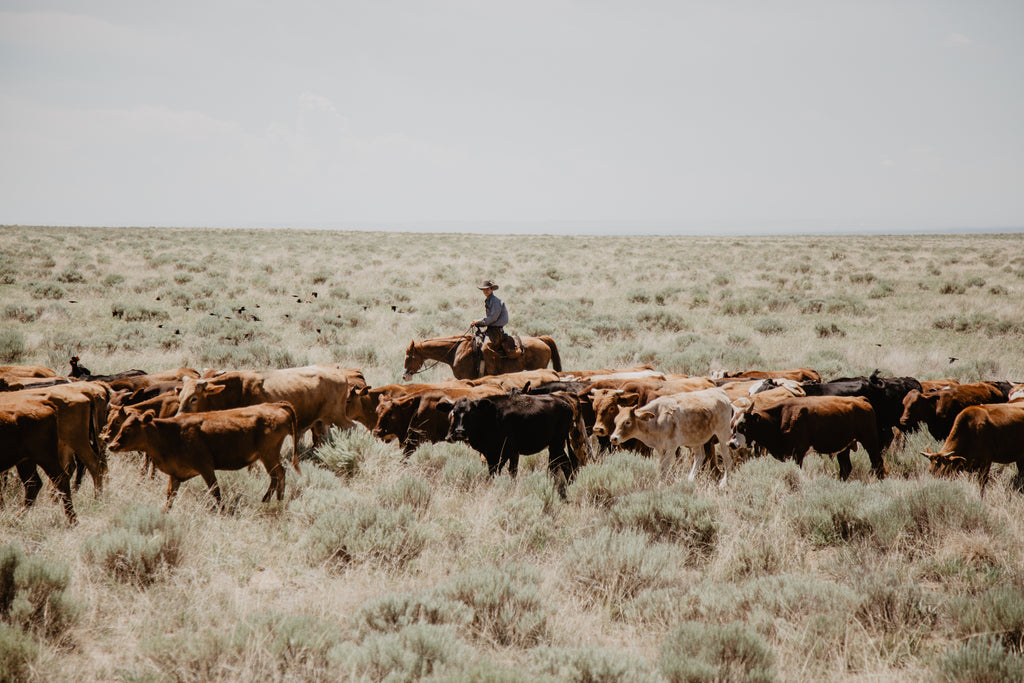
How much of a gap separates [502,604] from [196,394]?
547cm

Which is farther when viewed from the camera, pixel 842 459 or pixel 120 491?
pixel 842 459

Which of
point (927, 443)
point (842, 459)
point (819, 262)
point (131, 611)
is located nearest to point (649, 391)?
point (842, 459)

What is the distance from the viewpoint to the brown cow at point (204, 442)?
5.83 m

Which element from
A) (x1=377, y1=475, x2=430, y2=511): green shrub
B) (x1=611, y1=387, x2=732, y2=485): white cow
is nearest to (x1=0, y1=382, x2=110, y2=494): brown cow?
(x1=377, y1=475, x2=430, y2=511): green shrub

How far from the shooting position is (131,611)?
14.1 ft

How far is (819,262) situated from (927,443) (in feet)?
109

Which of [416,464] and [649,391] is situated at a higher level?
[649,391]

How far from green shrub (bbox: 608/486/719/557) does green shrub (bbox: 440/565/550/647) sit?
1.44 meters

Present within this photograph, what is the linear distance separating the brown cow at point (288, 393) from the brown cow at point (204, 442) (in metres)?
1.42

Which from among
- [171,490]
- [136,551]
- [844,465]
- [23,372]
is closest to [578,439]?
[844,465]

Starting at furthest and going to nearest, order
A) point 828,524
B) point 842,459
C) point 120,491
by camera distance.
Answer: point 842,459 → point 120,491 → point 828,524

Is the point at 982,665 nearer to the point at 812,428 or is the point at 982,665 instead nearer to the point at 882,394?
the point at 812,428

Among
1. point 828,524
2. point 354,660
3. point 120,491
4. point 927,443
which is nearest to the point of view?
point 354,660

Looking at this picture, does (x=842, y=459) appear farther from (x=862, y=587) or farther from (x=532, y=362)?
(x=532, y=362)
